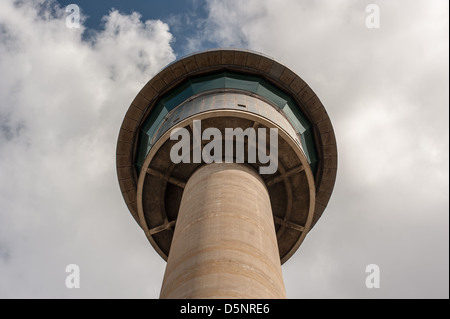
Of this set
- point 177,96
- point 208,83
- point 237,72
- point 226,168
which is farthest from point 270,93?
point 226,168

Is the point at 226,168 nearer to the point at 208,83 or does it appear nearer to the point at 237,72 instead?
the point at 208,83

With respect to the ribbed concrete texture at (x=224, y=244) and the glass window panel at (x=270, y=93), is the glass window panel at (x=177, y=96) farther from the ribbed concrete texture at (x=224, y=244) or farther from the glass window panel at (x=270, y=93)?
the ribbed concrete texture at (x=224, y=244)

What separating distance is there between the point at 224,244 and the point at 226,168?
407 cm

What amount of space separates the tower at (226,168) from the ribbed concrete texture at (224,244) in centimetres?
3

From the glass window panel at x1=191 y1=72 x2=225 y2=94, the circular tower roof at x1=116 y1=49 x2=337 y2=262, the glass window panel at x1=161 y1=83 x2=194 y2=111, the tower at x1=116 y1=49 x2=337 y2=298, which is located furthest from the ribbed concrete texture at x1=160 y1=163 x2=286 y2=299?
the circular tower roof at x1=116 y1=49 x2=337 y2=262

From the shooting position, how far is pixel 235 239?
11008mm

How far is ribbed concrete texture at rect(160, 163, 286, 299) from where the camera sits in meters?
9.81

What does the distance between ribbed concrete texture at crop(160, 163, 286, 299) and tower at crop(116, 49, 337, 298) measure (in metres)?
0.03

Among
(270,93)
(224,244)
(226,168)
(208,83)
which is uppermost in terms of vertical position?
(208,83)

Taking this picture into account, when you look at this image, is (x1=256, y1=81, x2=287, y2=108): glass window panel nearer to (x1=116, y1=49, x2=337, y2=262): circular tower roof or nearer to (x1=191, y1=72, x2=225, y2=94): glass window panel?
(x1=116, y1=49, x2=337, y2=262): circular tower roof

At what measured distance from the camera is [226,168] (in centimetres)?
1444

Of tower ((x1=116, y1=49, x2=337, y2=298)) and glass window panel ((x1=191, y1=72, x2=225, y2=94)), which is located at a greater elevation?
glass window panel ((x1=191, y1=72, x2=225, y2=94))
